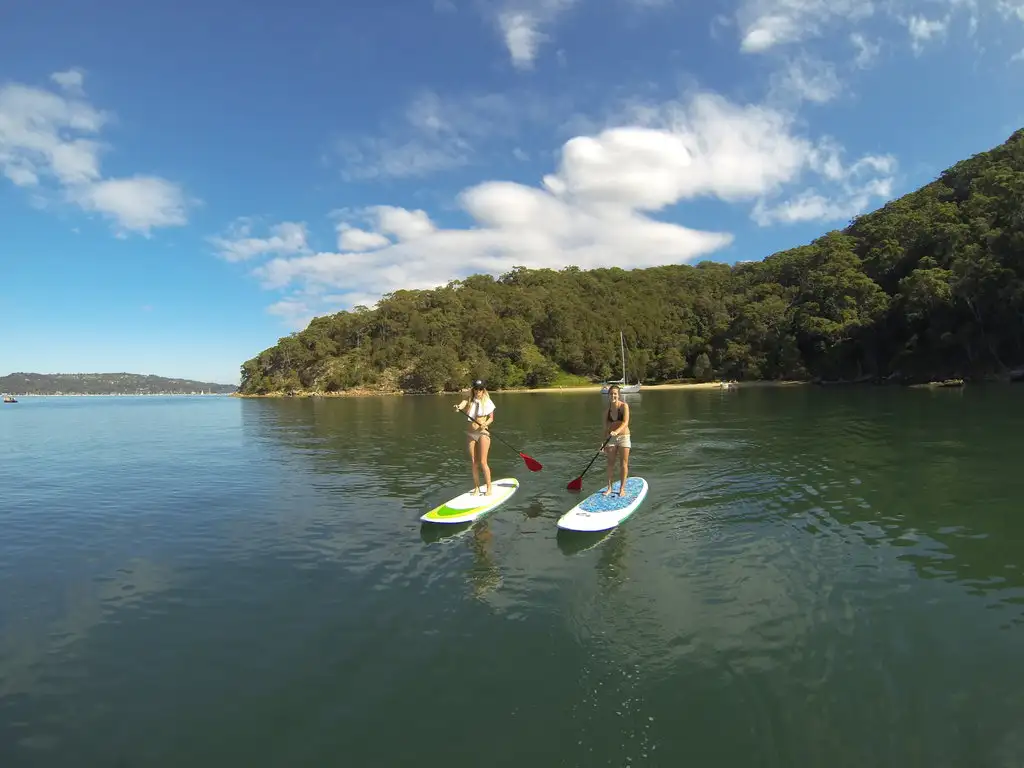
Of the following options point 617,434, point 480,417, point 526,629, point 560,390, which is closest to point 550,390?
point 560,390

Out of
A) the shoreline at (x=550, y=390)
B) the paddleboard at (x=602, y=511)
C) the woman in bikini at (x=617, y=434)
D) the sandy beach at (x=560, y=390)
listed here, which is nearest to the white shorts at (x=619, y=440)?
the woman in bikini at (x=617, y=434)

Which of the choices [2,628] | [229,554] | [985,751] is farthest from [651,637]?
[2,628]

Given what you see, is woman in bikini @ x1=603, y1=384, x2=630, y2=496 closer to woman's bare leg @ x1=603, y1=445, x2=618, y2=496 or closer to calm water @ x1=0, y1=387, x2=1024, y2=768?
woman's bare leg @ x1=603, y1=445, x2=618, y2=496

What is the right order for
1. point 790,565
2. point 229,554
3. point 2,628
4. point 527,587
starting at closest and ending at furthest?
point 2,628, point 527,587, point 790,565, point 229,554

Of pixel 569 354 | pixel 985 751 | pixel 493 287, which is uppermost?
pixel 493 287

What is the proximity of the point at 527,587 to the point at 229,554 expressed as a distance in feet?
23.0

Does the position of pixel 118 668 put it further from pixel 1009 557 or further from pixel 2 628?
pixel 1009 557

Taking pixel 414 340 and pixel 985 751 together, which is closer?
pixel 985 751

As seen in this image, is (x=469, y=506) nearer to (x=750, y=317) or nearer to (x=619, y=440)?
(x=619, y=440)

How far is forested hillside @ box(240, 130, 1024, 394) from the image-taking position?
8038cm

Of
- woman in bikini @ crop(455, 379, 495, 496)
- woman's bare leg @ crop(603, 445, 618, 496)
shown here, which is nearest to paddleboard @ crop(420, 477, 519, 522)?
woman in bikini @ crop(455, 379, 495, 496)

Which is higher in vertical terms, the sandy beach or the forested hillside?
the forested hillside

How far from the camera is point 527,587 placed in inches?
391

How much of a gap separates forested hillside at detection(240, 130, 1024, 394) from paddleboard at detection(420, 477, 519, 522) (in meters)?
85.8
